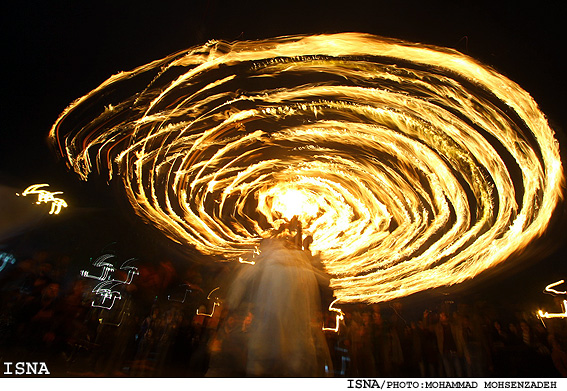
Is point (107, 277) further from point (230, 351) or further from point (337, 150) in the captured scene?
point (337, 150)

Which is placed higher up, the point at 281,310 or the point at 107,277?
the point at 107,277

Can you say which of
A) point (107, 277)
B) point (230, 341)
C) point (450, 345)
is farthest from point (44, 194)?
point (450, 345)

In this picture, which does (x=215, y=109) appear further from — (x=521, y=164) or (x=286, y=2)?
(x=521, y=164)

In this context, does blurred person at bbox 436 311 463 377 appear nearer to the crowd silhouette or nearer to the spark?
the crowd silhouette

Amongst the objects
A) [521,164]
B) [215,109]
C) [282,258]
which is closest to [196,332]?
[282,258]

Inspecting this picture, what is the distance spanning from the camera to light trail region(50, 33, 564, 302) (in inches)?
129

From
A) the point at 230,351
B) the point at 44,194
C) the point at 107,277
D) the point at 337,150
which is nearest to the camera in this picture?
the point at 230,351

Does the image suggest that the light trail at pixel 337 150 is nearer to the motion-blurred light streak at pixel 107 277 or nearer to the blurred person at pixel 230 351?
the blurred person at pixel 230 351

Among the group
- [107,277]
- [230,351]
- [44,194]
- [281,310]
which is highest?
[44,194]

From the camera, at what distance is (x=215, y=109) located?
406 cm

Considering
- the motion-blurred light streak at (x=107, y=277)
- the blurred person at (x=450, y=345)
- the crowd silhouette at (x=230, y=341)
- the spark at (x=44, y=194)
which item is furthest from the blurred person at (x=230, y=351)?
the motion-blurred light streak at (x=107, y=277)

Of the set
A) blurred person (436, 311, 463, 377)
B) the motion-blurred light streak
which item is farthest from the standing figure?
the motion-blurred light streak

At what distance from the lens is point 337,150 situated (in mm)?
4797

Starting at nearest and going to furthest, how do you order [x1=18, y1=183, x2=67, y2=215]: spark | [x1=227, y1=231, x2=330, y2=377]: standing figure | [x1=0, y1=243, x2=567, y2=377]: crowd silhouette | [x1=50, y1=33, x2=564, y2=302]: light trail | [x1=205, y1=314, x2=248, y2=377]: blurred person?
1. [x1=227, y1=231, x2=330, y2=377]: standing figure
2. [x1=205, y1=314, x2=248, y2=377]: blurred person
3. [x1=0, y1=243, x2=567, y2=377]: crowd silhouette
4. [x1=50, y1=33, x2=564, y2=302]: light trail
5. [x1=18, y1=183, x2=67, y2=215]: spark
